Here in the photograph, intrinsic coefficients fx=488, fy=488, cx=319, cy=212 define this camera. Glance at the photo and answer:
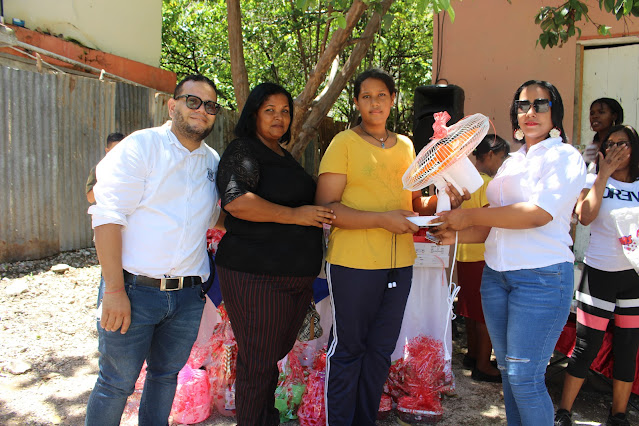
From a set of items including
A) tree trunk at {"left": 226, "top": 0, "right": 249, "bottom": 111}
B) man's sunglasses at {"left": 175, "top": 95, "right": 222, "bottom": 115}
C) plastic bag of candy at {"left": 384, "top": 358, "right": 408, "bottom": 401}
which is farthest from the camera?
tree trunk at {"left": 226, "top": 0, "right": 249, "bottom": 111}

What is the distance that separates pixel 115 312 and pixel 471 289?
113 inches

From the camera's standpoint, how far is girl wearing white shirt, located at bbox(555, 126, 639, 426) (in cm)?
303

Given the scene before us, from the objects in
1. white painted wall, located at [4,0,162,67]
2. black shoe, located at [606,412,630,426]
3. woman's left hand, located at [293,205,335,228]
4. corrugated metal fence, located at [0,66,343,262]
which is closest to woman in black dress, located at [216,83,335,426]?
woman's left hand, located at [293,205,335,228]

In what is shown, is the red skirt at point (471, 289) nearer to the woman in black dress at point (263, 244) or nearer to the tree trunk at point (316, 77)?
the woman in black dress at point (263, 244)

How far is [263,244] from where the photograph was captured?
2535mm

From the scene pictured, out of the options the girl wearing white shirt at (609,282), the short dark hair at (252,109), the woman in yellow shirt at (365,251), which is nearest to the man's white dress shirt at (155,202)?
the short dark hair at (252,109)

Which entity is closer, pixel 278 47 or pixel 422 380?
pixel 422 380

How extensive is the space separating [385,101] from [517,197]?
2.95 feet

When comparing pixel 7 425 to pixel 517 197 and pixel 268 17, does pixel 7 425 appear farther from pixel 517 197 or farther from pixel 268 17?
pixel 268 17

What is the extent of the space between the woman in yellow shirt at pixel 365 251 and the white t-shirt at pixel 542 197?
0.99ft

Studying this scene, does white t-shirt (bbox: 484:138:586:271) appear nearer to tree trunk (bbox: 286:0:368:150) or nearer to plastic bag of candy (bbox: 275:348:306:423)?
plastic bag of candy (bbox: 275:348:306:423)

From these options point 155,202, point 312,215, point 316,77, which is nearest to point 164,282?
point 155,202

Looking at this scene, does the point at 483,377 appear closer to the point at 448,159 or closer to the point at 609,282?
the point at 609,282

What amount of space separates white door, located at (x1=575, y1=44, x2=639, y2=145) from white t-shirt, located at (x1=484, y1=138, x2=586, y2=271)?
389 cm
